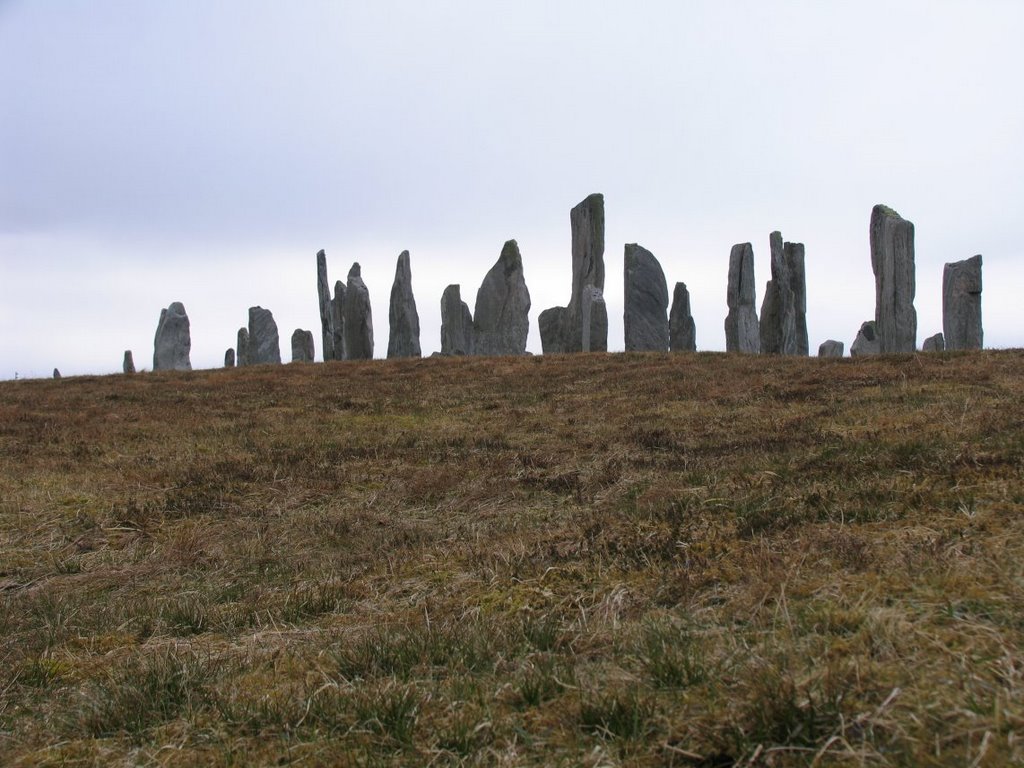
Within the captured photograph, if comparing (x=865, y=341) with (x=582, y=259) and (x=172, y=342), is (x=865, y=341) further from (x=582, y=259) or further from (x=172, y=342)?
(x=172, y=342)

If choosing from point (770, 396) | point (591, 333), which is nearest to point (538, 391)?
point (770, 396)

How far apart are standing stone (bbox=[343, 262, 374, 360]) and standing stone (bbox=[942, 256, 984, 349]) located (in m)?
17.4

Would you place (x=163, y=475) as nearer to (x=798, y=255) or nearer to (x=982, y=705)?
(x=982, y=705)

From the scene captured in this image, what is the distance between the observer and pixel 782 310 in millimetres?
24172

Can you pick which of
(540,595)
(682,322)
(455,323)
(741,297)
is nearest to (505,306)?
(455,323)

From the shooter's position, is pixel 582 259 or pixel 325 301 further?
pixel 325 301

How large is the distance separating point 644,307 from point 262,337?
16.6 meters

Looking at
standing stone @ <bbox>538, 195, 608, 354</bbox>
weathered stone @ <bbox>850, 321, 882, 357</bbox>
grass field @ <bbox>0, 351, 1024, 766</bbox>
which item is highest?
standing stone @ <bbox>538, 195, 608, 354</bbox>

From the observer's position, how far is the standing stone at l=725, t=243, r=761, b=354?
27.1m

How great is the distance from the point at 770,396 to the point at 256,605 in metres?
9.71

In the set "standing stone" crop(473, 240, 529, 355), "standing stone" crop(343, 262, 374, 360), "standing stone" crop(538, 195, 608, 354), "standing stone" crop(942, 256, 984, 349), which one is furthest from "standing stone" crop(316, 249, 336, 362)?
"standing stone" crop(942, 256, 984, 349)

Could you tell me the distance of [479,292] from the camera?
1214 inches

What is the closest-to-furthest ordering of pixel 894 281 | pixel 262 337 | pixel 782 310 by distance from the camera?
pixel 894 281, pixel 782 310, pixel 262 337

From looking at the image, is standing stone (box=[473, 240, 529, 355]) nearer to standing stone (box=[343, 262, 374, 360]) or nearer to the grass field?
standing stone (box=[343, 262, 374, 360])
